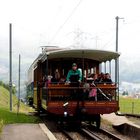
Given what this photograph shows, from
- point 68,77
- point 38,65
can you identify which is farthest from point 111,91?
point 38,65

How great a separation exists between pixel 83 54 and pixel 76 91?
5.38ft

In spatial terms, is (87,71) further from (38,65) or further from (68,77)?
(38,65)

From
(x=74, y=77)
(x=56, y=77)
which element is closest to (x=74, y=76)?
(x=74, y=77)

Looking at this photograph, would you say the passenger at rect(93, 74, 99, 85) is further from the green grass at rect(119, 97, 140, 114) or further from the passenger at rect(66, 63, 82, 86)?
the green grass at rect(119, 97, 140, 114)

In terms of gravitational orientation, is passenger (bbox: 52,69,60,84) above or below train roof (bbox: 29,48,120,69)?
below

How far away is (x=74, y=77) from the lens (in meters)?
21.0

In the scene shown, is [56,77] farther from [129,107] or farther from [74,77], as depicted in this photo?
[129,107]

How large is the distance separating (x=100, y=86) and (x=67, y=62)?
2039mm

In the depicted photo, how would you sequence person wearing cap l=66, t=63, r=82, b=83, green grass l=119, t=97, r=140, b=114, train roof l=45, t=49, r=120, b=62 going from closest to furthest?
1. person wearing cap l=66, t=63, r=82, b=83
2. train roof l=45, t=49, r=120, b=62
3. green grass l=119, t=97, r=140, b=114

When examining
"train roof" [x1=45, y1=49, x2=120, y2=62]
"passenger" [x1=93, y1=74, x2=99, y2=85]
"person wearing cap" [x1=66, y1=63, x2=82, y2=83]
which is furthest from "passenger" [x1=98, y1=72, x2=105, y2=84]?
"person wearing cap" [x1=66, y1=63, x2=82, y2=83]

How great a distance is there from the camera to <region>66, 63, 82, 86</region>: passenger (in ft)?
68.5

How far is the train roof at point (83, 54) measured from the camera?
21344 mm

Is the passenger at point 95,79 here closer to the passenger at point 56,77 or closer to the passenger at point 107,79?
the passenger at point 107,79

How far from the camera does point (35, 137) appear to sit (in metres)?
16.4
